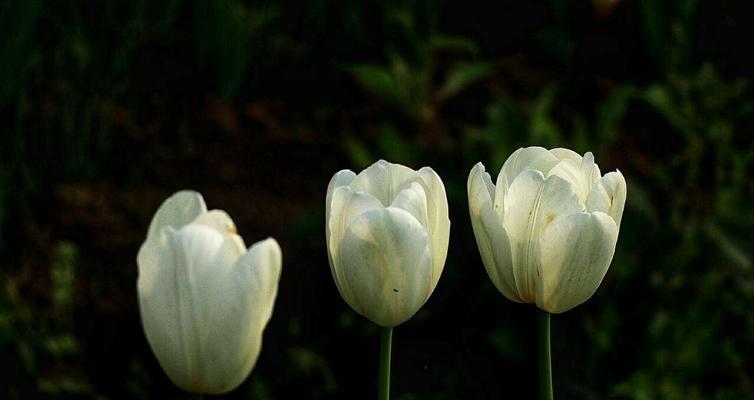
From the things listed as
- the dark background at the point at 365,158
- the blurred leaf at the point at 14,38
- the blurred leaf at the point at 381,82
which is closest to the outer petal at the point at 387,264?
the dark background at the point at 365,158

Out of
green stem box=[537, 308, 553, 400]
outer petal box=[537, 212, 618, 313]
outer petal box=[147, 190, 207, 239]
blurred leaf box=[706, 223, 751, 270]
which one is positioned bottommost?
green stem box=[537, 308, 553, 400]

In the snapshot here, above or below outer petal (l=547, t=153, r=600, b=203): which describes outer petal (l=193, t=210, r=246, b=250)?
below

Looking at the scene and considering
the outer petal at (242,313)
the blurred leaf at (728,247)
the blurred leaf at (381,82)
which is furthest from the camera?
the blurred leaf at (381,82)

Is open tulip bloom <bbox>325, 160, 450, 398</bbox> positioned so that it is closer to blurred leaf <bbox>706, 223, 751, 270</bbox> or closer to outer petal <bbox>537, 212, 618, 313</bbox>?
outer petal <bbox>537, 212, 618, 313</bbox>

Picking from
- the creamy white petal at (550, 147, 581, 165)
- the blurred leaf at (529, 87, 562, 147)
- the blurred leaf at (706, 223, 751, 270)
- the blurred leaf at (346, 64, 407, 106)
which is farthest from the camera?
the blurred leaf at (346, 64, 407, 106)

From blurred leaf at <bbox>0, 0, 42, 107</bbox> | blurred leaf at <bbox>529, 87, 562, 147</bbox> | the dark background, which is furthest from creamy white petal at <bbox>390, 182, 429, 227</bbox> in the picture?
blurred leaf at <bbox>0, 0, 42, 107</bbox>

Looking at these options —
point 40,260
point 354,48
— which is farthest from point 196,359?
point 354,48

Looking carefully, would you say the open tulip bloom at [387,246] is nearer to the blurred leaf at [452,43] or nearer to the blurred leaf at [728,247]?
the blurred leaf at [728,247]
